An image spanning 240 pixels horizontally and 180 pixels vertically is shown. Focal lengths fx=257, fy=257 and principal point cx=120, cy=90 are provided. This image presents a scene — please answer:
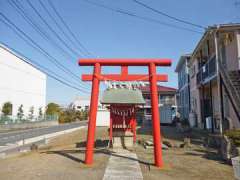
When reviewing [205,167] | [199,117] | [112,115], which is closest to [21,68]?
[199,117]

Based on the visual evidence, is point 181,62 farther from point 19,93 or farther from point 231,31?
point 19,93

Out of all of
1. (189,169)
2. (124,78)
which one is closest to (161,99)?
(124,78)

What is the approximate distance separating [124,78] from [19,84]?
143ft

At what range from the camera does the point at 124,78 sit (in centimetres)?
952

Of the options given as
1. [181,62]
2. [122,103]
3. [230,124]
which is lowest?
[230,124]

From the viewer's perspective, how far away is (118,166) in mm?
8000

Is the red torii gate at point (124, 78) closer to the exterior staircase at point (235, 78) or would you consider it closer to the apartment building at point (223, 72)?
the apartment building at point (223, 72)

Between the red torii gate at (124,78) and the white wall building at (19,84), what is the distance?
31.9 meters

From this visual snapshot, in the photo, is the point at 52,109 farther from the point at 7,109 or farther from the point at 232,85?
the point at 232,85

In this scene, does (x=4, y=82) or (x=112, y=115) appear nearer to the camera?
(x=112, y=115)

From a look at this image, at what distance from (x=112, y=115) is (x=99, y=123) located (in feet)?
99.3

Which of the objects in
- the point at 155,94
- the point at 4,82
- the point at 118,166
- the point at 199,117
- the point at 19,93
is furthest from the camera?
the point at 19,93

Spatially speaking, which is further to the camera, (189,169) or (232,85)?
(232,85)

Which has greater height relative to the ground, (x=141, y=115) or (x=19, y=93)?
(x=19, y=93)
